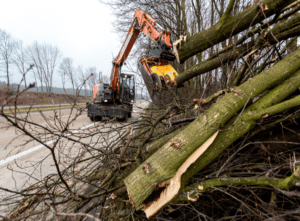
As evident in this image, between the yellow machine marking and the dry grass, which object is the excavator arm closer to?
the yellow machine marking

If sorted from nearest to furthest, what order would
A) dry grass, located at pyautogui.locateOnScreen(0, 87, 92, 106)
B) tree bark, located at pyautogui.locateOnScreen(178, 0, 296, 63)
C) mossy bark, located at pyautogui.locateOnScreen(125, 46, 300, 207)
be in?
dry grass, located at pyautogui.locateOnScreen(0, 87, 92, 106)
mossy bark, located at pyautogui.locateOnScreen(125, 46, 300, 207)
tree bark, located at pyautogui.locateOnScreen(178, 0, 296, 63)

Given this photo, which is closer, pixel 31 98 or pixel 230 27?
pixel 31 98

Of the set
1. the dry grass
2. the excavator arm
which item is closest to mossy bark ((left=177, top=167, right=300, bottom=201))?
the dry grass

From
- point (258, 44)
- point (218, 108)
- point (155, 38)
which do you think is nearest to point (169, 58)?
point (155, 38)

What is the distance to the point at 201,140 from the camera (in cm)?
143

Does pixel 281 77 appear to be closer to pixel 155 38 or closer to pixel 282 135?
pixel 282 135

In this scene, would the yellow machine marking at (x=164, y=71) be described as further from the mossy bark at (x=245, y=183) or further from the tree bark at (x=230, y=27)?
the mossy bark at (x=245, y=183)

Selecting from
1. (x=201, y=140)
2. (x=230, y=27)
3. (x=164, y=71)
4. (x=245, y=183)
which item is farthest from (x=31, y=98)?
(x=230, y=27)

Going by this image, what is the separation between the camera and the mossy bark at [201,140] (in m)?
1.34

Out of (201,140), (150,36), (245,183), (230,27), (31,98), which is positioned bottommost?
(245,183)

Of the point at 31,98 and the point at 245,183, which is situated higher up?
the point at 31,98

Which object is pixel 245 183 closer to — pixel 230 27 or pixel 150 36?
pixel 230 27

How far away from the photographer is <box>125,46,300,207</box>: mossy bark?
1.34 metres

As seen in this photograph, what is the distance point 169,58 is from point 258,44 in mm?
1752
